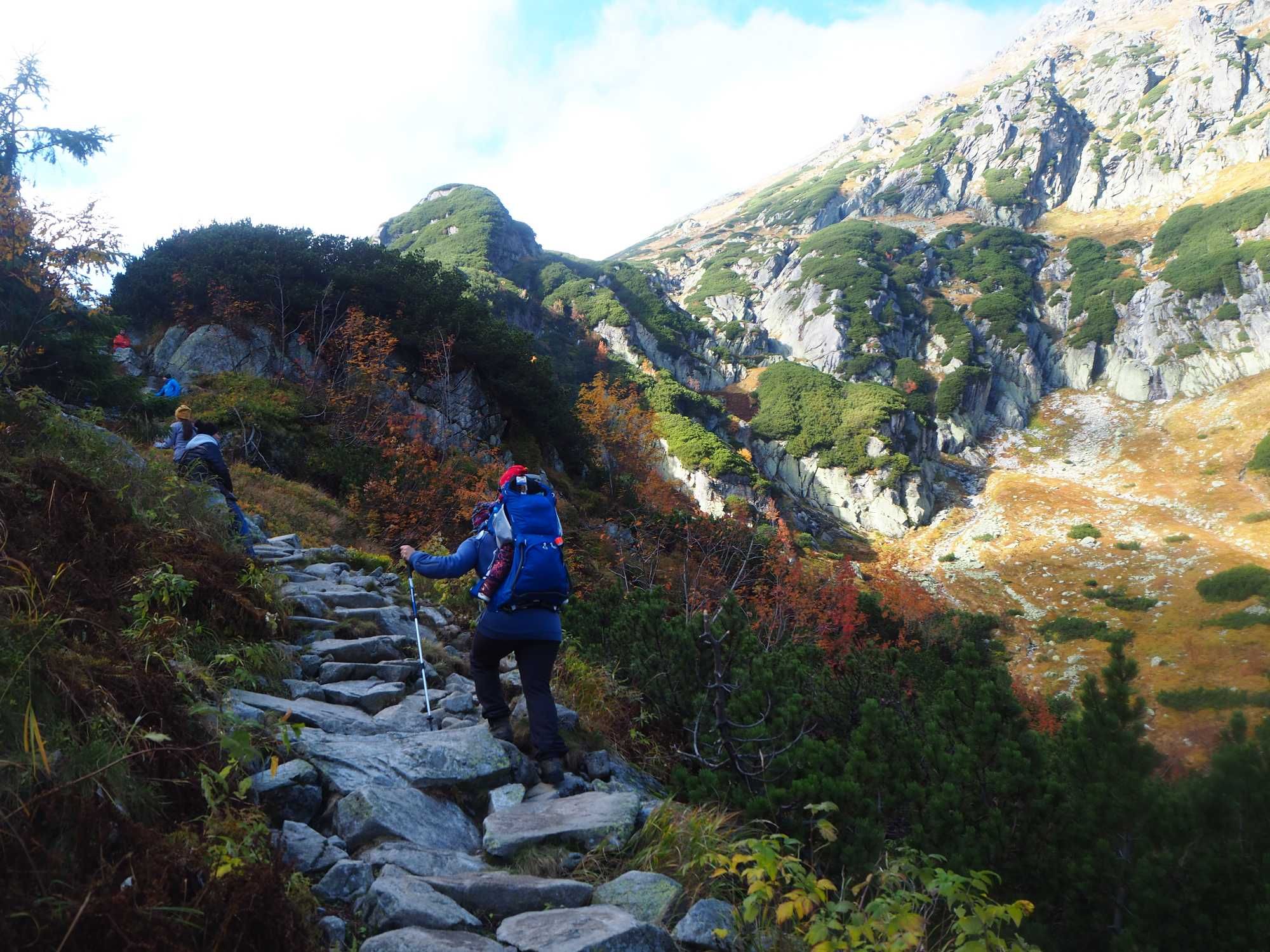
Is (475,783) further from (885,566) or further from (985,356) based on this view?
(985,356)

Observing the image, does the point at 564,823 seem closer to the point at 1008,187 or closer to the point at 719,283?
the point at 719,283

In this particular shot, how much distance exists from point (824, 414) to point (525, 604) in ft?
202

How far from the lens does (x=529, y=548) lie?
4297mm

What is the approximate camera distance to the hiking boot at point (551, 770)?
4.18 meters

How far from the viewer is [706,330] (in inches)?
3012

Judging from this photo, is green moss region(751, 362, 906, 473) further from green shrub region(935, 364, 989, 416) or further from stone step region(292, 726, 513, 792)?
stone step region(292, 726, 513, 792)

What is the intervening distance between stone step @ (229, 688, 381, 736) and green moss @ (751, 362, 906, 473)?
56.5 m

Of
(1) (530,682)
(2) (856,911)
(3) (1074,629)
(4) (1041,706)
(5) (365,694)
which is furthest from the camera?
(3) (1074,629)

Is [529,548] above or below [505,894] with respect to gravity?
above

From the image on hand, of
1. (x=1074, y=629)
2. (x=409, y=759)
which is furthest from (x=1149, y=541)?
(x=409, y=759)

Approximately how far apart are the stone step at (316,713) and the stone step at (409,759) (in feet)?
0.28

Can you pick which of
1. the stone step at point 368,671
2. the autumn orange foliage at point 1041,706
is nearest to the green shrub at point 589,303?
the autumn orange foliage at point 1041,706

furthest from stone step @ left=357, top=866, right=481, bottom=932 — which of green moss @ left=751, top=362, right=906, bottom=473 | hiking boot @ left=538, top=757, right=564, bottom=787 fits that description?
green moss @ left=751, top=362, right=906, bottom=473

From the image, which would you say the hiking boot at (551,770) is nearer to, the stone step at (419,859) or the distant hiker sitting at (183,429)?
the stone step at (419,859)
